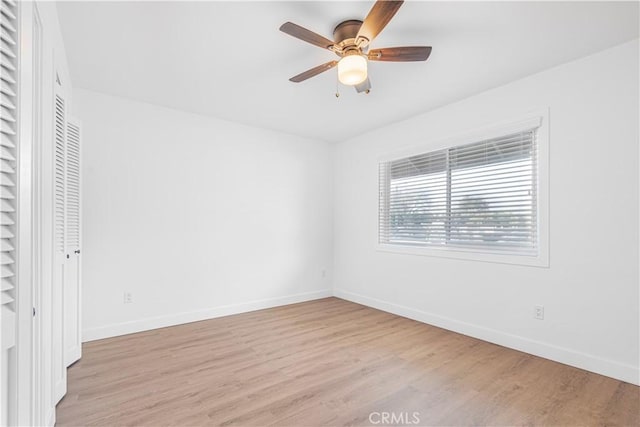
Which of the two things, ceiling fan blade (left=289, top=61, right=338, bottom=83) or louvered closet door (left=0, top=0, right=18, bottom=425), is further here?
ceiling fan blade (left=289, top=61, right=338, bottom=83)

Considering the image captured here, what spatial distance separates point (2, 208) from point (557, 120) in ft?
11.8

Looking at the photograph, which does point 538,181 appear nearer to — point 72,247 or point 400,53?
point 400,53

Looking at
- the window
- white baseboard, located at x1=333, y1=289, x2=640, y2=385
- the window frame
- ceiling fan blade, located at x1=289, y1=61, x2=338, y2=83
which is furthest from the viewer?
the window

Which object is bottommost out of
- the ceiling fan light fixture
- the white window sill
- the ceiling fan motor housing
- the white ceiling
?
the white window sill

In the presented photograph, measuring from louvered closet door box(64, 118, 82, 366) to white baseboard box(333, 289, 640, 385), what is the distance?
3.33 metres

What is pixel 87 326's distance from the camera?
3100 millimetres

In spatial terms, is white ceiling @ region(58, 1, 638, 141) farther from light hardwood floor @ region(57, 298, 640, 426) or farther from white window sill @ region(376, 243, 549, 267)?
light hardwood floor @ region(57, 298, 640, 426)

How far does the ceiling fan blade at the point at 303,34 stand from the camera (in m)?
1.77

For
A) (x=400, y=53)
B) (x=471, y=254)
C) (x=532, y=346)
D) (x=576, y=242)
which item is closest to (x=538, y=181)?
(x=576, y=242)

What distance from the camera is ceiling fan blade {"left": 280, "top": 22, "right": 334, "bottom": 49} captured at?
177cm

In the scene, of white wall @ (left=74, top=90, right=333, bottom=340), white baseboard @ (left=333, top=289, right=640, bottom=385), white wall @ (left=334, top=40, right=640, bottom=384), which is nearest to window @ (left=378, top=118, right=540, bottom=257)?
white wall @ (left=334, top=40, right=640, bottom=384)

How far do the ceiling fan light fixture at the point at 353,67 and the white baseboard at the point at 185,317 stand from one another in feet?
Answer: 10.3

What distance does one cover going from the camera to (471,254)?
3.27 metres

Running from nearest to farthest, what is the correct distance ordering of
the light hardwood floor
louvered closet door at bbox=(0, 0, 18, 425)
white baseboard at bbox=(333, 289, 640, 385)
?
louvered closet door at bbox=(0, 0, 18, 425)
the light hardwood floor
white baseboard at bbox=(333, 289, 640, 385)
